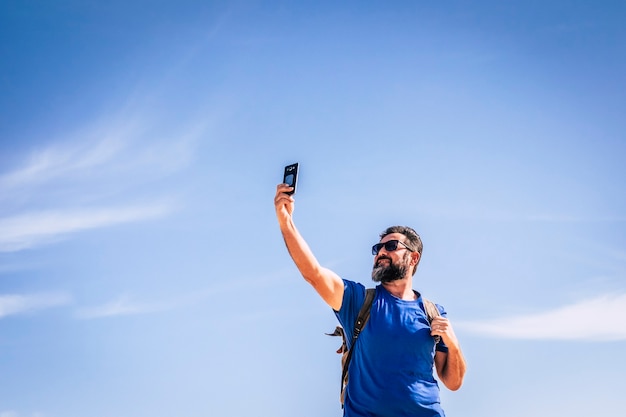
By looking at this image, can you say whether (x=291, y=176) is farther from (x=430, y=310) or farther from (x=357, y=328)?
(x=430, y=310)

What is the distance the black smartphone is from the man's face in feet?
5.91

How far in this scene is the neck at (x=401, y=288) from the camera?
7.98 meters

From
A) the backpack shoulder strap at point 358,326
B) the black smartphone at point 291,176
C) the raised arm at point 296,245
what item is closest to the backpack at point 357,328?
the backpack shoulder strap at point 358,326

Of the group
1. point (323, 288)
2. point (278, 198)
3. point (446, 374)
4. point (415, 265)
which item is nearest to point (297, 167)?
point (278, 198)

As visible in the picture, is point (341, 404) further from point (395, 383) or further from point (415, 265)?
point (415, 265)

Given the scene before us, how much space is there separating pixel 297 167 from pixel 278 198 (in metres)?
0.40

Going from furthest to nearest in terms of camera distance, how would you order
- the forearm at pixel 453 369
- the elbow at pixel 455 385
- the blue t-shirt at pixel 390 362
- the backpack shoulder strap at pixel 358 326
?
the elbow at pixel 455 385
the forearm at pixel 453 369
the backpack shoulder strap at pixel 358 326
the blue t-shirt at pixel 390 362

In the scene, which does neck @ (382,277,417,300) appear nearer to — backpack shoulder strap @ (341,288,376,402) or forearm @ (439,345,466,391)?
backpack shoulder strap @ (341,288,376,402)

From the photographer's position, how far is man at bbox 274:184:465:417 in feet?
22.6

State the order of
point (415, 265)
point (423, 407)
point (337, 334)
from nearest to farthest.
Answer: point (423, 407) → point (337, 334) → point (415, 265)

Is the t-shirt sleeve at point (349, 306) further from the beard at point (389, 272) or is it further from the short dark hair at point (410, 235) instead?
the short dark hair at point (410, 235)

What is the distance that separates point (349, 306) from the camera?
752cm

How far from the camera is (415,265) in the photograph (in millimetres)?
8516

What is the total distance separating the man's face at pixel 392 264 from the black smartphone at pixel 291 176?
1.80 metres
